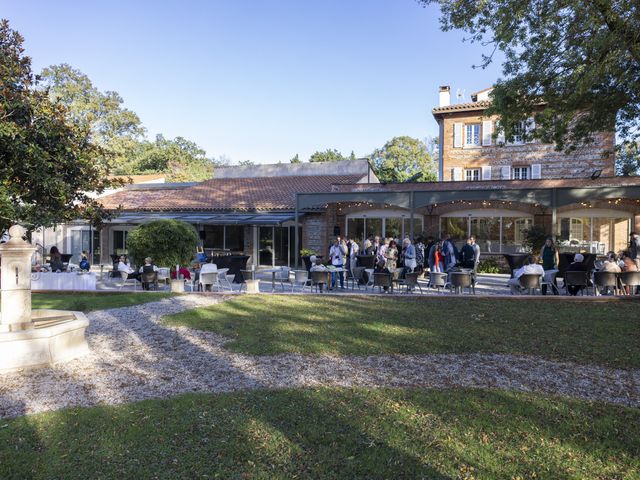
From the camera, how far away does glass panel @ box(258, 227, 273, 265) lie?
75.2ft

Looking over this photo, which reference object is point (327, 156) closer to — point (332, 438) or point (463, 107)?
point (463, 107)

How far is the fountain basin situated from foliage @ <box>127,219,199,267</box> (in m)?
6.99

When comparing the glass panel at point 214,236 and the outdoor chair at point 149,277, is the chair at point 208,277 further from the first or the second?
the glass panel at point 214,236

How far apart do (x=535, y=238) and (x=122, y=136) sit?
35.0 meters

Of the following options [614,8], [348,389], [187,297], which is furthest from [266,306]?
[614,8]

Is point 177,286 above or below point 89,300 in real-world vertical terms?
above

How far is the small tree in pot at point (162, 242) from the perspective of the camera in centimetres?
1327

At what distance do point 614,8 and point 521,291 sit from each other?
6612 millimetres

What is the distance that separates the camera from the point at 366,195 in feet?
63.8

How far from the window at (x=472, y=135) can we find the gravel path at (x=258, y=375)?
76.6 ft

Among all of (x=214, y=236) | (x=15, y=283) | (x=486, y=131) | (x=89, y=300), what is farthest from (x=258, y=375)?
(x=486, y=131)

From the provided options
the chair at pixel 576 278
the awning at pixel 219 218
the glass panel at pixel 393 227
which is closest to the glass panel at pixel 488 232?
the glass panel at pixel 393 227

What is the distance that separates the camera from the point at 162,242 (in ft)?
43.8

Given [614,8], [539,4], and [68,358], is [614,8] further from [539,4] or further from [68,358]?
[68,358]
